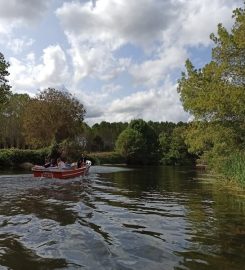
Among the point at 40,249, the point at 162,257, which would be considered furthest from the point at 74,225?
the point at 162,257

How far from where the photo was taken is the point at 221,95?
29.0 m

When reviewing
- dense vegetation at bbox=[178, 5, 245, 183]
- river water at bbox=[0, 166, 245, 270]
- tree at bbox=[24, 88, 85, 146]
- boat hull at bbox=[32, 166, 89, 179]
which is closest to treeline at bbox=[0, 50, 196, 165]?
tree at bbox=[24, 88, 85, 146]

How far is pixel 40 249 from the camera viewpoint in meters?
10.8

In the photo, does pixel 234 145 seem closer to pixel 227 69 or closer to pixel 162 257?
pixel 227 69

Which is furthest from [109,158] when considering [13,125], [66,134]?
[13,125]

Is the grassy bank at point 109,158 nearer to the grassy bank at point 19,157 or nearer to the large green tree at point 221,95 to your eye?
the grassy bank at point 19,157

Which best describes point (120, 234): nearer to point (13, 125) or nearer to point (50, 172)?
point (50, 172)

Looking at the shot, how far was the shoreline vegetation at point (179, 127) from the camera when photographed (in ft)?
97.3

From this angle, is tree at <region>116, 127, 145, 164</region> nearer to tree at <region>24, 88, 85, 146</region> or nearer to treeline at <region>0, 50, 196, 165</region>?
treeline at <region>0, 50, 196, 165</region>

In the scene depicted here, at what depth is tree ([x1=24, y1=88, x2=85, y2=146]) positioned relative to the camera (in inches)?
2825

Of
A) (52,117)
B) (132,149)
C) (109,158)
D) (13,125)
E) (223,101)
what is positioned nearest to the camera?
(223,101)

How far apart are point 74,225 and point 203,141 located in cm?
2174

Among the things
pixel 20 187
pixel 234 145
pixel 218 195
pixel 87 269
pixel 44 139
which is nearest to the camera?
pixel 87 269

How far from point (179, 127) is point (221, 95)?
154 ft
